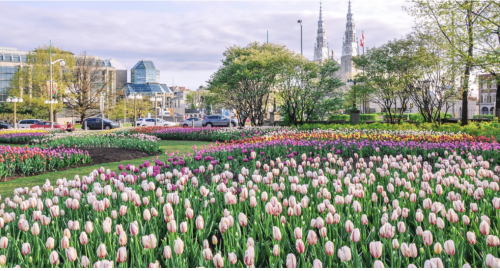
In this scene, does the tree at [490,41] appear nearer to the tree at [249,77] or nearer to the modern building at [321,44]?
the tree at [249,77]

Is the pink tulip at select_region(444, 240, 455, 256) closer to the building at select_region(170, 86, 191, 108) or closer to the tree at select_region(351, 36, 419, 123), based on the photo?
the tree at select_region(351, 36, 419, 123)

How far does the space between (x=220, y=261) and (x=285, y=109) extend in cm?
2511

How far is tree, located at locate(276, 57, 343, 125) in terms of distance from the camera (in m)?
25.0

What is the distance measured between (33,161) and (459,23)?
2063 centimetres

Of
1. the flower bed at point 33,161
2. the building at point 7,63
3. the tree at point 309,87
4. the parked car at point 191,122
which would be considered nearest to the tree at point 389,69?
the tree at point 309,87

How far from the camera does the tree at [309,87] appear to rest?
25.0 meters

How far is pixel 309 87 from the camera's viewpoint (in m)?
25.3

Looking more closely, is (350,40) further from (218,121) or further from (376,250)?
(376,250)

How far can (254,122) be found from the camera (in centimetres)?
2900

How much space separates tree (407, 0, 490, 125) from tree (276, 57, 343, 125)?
6.48 meters

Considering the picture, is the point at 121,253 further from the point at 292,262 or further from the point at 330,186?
the point at 330,186

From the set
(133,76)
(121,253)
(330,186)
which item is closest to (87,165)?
(330,186)

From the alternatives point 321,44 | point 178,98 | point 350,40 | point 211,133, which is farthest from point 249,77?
point 178,98

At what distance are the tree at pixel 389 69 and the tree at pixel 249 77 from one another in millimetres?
5741
